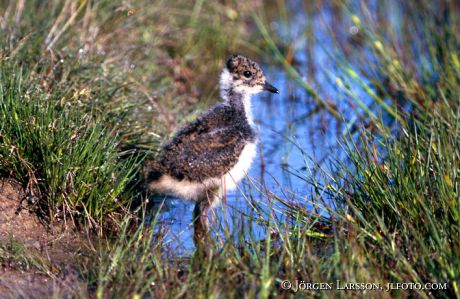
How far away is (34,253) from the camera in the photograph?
4410 millimetres

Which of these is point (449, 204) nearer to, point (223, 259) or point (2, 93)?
point (223, 259)

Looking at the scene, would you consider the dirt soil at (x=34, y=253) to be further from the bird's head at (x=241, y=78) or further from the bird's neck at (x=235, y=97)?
the bird's head at (x=241, y=78)

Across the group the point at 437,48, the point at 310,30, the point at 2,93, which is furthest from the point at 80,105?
the point at 310,30

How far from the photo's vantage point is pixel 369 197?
4562 millimetres

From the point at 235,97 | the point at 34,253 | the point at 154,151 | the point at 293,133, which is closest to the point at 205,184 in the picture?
the point at 154,151

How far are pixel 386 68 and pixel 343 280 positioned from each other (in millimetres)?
4058

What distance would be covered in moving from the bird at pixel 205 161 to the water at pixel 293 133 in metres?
0.12

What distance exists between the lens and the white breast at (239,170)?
206 inches

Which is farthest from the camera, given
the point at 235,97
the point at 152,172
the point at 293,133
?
the point at 293,133

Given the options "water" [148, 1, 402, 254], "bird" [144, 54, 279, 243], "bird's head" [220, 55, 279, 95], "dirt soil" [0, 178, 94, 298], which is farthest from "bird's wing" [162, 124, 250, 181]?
"dirt soil" [0, 178, 94, 298]

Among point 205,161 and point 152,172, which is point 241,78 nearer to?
point 205,161

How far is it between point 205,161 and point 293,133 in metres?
2.11

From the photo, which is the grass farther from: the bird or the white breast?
the white breast

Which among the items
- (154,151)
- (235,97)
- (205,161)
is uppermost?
(235,97)
